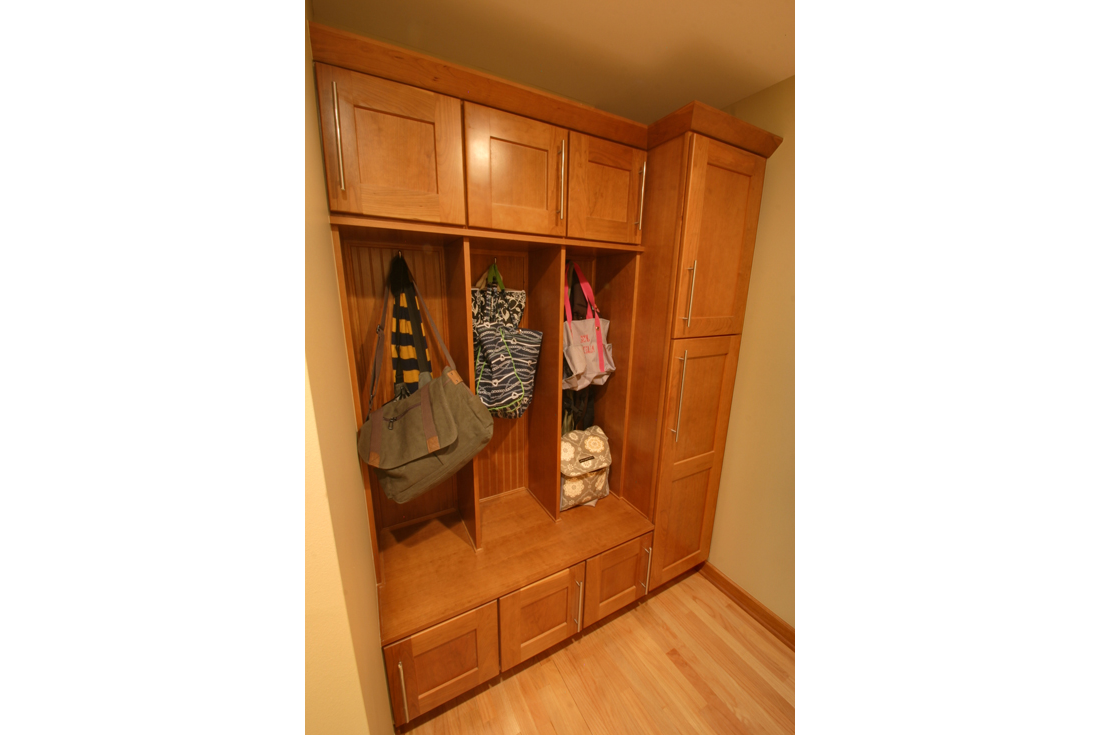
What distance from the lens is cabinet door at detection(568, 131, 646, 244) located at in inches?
47.6

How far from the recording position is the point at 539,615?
1279mm

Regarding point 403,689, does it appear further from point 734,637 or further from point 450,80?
point 450,80

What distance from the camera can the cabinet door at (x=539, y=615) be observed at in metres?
1.21

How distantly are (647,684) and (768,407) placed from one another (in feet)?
3.82

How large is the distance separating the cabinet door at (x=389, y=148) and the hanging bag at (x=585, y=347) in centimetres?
62

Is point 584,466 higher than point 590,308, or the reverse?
point 590,308

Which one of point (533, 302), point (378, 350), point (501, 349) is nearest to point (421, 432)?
point (378, 350)

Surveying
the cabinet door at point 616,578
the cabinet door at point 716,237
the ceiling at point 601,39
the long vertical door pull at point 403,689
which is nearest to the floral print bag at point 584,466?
the cabinet door at point 616,578

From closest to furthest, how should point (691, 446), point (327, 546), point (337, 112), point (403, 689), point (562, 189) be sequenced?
point (327, 546)
point (337, 112)
point (403, 689)
point (562, 189)
point (691, 446)

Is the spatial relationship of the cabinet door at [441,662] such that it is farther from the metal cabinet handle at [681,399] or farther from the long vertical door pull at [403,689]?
the metal cabinet handle at [681,399]

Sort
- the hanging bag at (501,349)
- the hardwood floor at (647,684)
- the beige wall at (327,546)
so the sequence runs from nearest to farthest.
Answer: the beige wall at (327,546) < the hardwood floor at (647,684) < the hanging bag at (501,349)

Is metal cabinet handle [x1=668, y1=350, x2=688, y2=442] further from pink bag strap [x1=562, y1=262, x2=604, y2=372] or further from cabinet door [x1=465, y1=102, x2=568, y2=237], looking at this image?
cabinet door [x1=465, y1=102, x2=568, y2=237]
